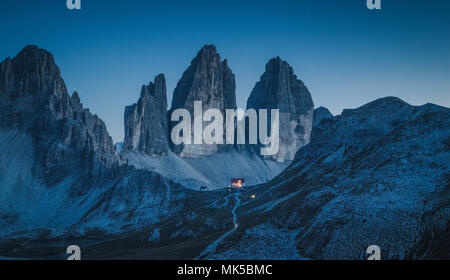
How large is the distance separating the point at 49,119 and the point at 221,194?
288 feet

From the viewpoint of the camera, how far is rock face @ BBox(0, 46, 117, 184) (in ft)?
473

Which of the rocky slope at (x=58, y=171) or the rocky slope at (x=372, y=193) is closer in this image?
the rocky slope at (x=372, y=193)

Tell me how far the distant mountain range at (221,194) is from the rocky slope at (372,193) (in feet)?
0.58

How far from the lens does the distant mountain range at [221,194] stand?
42688 mm

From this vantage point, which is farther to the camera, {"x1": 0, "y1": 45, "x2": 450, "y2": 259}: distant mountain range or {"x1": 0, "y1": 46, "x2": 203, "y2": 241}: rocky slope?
{"x1": 0, "y1": 46, "x2": 203, "y2": 241}: rocky slope

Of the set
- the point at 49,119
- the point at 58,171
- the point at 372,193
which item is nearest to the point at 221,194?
the point at 372,193

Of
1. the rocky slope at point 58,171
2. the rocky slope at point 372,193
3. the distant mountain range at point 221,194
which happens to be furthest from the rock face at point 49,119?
the rocky slope at point 372,193

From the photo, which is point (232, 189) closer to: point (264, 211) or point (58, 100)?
point (264, 211)

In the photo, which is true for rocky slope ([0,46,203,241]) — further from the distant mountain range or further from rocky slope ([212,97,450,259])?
rocky slope ([212,97,450,259])

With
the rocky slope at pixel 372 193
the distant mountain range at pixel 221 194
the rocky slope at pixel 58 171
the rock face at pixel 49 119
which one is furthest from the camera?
the rock face at pixel 49 119

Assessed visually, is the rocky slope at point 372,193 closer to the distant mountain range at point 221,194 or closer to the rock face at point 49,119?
the distant mountain range at point 221,194

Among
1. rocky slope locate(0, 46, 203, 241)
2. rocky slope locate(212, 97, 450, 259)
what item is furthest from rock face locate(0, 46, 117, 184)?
rocky slope locate(212, 97, 450, 259)

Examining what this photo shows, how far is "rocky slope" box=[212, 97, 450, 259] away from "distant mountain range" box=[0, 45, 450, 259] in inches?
6.9

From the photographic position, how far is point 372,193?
47688 mm
